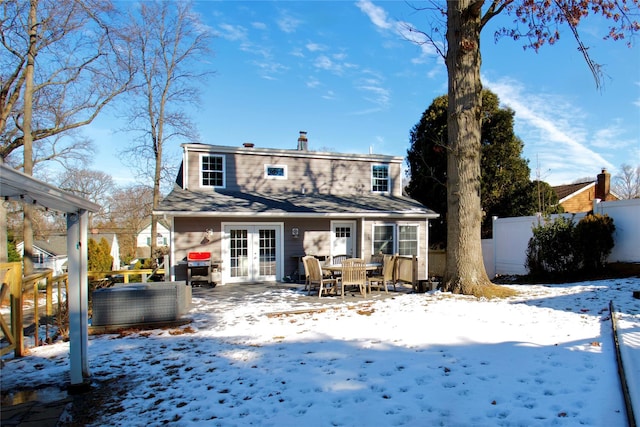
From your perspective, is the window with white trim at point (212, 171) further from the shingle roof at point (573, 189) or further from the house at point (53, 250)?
the house at point (53, 250)

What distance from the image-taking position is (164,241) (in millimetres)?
49469

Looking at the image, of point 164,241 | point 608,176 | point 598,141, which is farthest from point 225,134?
point 164,241

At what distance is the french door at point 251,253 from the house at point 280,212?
0.10 ft

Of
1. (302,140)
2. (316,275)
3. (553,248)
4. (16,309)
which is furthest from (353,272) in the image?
(302,140)

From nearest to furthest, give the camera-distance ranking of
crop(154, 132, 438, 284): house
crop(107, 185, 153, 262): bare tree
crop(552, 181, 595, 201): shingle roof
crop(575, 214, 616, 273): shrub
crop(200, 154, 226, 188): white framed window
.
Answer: crop(575, 214, 616, 273): shrub
crop(154, 132, 438, 284): house
crop(200, 154, 226, 188): white framed window
crop(552, 181, 595, 201): shingle roof
crop(107, 185, 153, 262): bare tree

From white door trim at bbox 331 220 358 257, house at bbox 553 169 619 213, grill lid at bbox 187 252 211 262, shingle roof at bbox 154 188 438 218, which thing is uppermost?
house at bbox 553 169 619 213

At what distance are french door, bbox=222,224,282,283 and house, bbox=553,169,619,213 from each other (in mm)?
17666

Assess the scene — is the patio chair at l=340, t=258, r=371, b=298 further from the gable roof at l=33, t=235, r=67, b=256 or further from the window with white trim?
the gable roof at l=33, t=235, r=67, b=256

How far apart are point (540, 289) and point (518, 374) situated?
641cm

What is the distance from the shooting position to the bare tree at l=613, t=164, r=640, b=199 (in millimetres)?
41719

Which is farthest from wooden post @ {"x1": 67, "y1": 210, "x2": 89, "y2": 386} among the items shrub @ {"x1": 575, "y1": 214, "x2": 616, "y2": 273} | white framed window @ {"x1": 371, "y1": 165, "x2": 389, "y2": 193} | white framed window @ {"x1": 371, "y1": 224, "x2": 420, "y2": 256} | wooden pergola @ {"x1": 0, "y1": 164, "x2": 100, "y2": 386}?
shrub @ {"x1": 575, "y1": 214, "x2": 616, "y2": 273}

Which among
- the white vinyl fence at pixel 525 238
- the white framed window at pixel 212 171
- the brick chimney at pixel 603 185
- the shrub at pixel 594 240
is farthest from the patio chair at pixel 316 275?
the brick chimney at pixel 603 185

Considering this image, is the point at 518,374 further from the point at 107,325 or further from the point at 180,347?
the point at 107,325

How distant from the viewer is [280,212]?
1195cm
